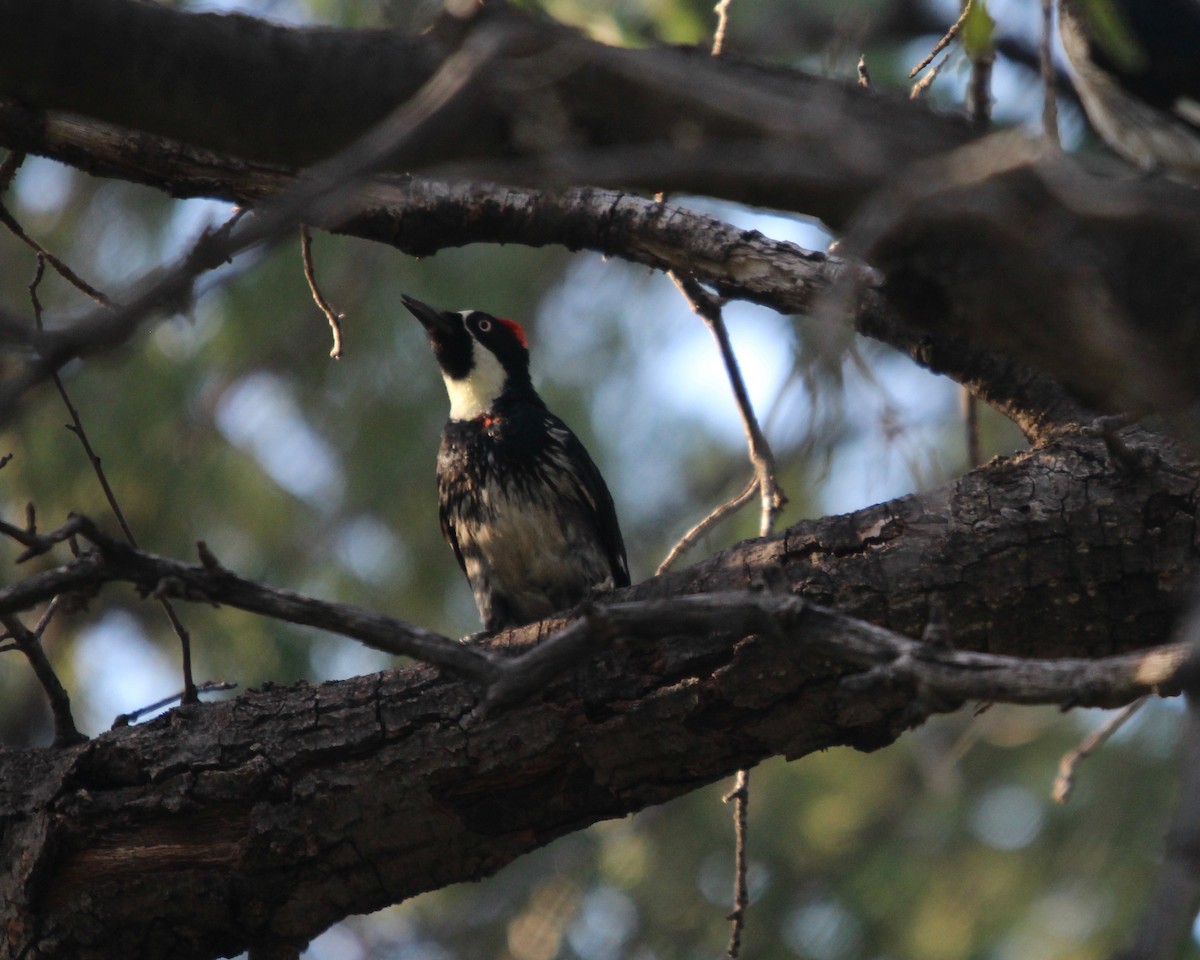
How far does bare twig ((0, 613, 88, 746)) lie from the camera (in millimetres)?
2504

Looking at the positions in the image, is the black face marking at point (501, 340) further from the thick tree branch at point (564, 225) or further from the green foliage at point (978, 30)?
the green foliage at point (978, 30)

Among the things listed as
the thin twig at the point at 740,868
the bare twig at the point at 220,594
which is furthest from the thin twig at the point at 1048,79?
the thin twig at the point at 740,868

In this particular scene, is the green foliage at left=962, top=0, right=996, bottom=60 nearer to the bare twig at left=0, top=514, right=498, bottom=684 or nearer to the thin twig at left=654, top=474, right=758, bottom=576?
the bare twig at left=0, top=514, right=498, bottom=684

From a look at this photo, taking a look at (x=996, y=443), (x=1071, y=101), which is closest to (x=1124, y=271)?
(x=1071, y=101)

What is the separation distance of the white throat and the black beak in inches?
5.3

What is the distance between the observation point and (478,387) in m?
4.60

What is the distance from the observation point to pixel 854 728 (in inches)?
94.2

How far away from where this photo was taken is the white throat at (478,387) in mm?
4489

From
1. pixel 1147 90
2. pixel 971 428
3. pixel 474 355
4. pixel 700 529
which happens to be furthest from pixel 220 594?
pixel 474 355

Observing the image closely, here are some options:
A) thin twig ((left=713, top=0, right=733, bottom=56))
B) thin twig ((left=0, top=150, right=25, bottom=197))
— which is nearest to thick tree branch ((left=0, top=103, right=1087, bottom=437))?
thin twig ((left=0, top=150, right=25, bottom=197))

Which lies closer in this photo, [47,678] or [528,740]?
[528,740]

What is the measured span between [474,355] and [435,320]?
21 cm

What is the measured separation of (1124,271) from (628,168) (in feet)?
1.73

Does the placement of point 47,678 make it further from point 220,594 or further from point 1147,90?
point 1147,90
